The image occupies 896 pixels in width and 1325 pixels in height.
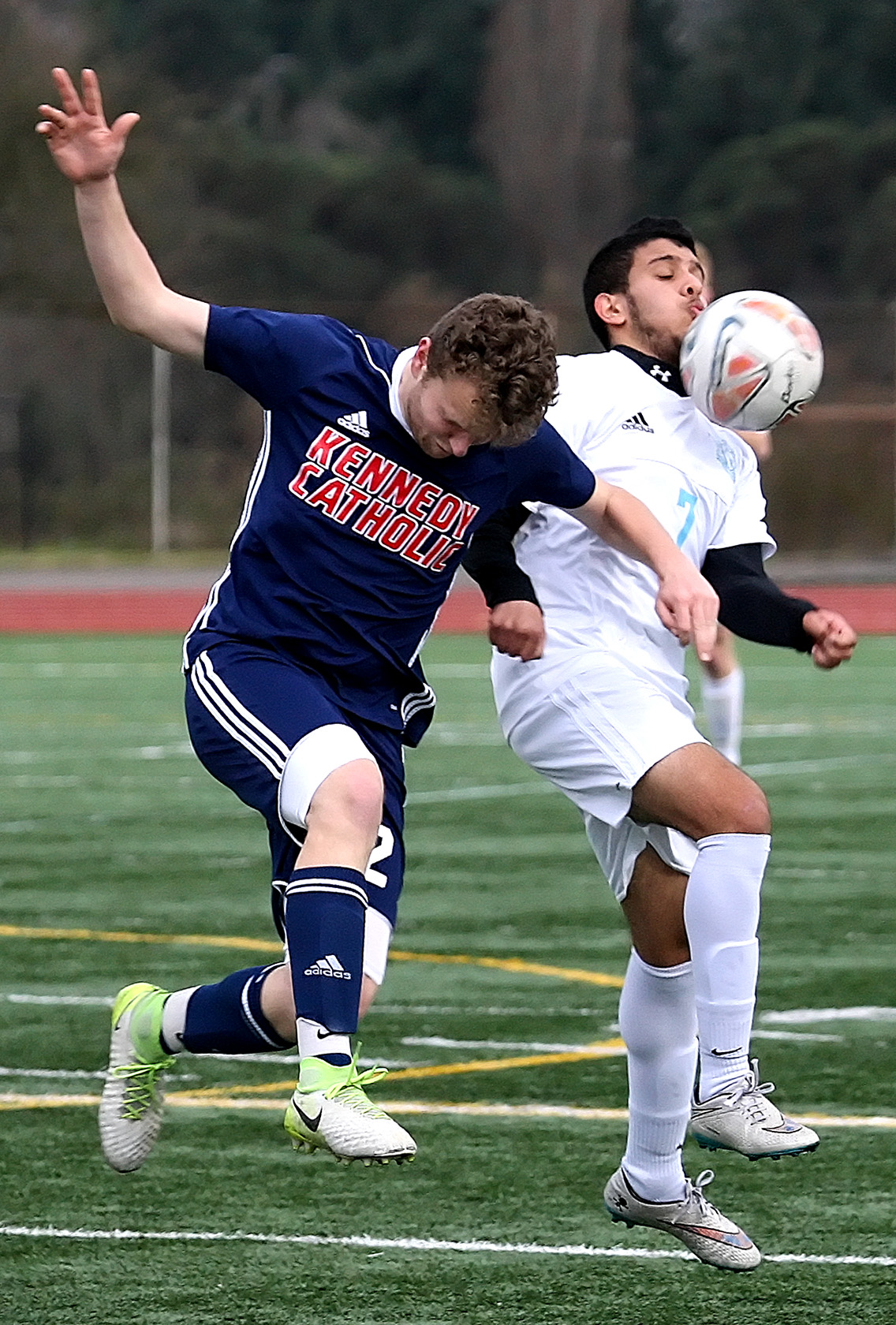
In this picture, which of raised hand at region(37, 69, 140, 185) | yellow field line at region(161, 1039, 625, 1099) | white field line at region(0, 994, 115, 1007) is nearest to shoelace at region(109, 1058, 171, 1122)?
yellow field line at region(161, 1039, 625, 1099)

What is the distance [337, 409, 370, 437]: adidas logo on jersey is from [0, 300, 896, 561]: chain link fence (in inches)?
1021

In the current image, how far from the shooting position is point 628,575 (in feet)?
18.8

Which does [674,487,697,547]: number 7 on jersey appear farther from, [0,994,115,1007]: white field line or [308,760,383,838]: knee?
[0,994,115,1007]: white field line

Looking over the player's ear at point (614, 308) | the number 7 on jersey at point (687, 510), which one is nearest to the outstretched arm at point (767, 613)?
the number 7 on jersey at point (687, 510)

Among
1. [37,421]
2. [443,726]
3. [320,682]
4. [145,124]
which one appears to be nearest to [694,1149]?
[320,682]

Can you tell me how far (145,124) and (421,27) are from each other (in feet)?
50.0

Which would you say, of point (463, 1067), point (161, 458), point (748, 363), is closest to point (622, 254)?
point (748, 363)

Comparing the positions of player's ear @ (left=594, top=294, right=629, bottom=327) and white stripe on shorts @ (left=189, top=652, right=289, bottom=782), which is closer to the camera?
white stripe on shorts @ (left=189, top=652, right=289, bottom=782)

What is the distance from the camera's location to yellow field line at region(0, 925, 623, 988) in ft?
27.5

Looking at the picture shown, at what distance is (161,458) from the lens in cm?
3109

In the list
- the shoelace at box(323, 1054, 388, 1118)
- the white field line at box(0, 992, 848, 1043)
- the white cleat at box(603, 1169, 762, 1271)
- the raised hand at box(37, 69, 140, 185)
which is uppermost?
the raised hand at box(37, 69, 140, 185)

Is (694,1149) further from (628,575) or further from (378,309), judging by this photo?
(378,309)

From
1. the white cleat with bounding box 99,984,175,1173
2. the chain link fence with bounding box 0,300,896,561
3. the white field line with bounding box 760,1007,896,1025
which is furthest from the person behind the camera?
the chain link fence with bounding box 0,300,896,561

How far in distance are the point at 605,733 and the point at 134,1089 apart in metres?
1.18
